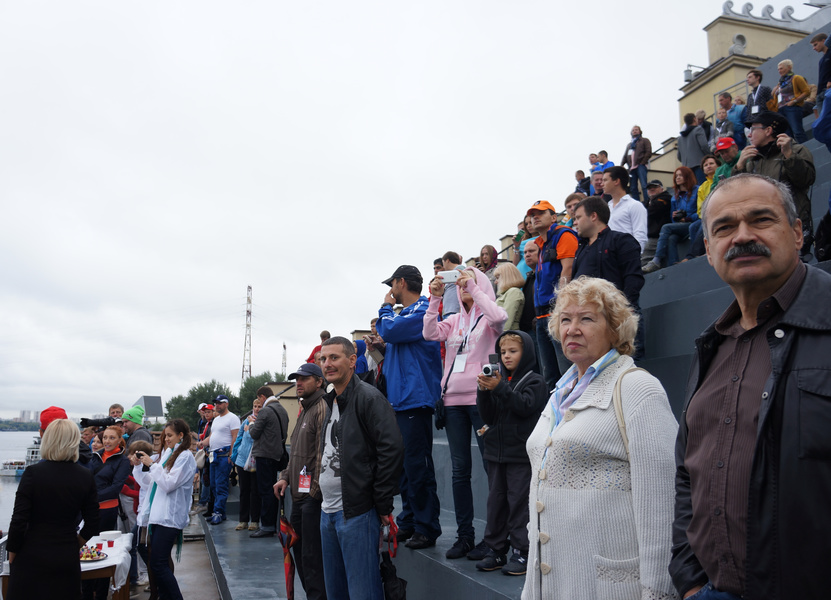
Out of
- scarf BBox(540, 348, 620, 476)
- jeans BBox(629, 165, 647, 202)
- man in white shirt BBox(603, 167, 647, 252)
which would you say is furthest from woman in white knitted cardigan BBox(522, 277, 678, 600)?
jeans BBox(629, 165, 647, 202)

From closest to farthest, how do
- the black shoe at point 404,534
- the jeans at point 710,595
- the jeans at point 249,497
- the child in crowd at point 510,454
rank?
the jeans at point 710,595, the child in crowd at point 510,454, the black shoe at point 404,534, the jeans at point 249,497

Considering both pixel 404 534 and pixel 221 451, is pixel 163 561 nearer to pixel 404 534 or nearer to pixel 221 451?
pixel 404 534

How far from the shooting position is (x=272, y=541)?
8883 mm

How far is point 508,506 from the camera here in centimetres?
404

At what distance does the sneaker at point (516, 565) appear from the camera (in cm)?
371

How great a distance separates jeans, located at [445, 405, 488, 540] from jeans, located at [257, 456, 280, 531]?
4.87m

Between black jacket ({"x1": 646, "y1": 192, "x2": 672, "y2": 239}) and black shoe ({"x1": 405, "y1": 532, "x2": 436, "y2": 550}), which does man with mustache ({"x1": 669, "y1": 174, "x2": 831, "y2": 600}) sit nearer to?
black shoe ({"x1": 405, "y1": 532, "x2": 436, "y2": 550})

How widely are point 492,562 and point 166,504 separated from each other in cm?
377

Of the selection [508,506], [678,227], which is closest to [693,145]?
[678,227]

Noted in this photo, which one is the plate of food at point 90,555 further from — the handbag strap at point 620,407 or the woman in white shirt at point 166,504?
the handbag strap at point 620,407

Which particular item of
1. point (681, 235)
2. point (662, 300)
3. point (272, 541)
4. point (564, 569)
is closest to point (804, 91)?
point (681, 235)

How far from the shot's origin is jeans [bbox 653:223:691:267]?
7738mm

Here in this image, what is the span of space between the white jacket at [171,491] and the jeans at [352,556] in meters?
2.62

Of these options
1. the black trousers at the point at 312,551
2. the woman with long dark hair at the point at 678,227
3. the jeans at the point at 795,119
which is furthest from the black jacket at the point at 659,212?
the black trousers at the point at 312,551
